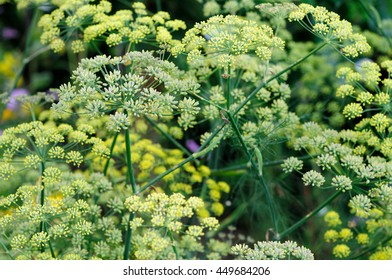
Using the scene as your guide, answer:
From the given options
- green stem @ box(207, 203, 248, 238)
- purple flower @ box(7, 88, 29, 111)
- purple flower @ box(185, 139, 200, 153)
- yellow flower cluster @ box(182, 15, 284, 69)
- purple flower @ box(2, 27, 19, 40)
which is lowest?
green stem @ box(207, 203, 248, 238)

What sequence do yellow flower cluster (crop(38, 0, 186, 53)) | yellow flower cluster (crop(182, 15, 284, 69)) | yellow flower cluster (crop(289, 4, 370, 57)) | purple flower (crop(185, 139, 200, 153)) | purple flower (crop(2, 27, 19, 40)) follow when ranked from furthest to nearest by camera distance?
purple flower (crop(2, 27, 19, 40)) → purple flower (crop(185, 139, 200, 153)) → yellow flower cluster (crop(38, 0, 186, 53)) → yellow flower cluster (crop(289, 4, 370, 57)) → yellow flower cluster (crop(182, 15, 284, 69))

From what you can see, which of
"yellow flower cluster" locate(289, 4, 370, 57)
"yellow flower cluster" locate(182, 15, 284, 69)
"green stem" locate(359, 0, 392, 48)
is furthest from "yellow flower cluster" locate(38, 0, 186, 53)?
"green stem" locate(359, 0, 392, 48)

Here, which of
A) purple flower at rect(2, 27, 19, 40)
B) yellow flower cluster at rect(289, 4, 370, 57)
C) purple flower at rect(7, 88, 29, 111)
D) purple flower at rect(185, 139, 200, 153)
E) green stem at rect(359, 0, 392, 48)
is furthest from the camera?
purple flower at rect(2, 27, 19, 40)

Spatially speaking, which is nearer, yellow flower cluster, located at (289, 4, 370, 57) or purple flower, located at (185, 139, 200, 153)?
yellow flower cluster, located at (289, 4, 370, 57)

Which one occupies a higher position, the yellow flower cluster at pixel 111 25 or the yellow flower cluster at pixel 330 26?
the yellow flower cluster at pixel 111 25

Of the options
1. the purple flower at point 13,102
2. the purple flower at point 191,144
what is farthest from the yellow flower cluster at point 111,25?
the purple flower at point 191,144

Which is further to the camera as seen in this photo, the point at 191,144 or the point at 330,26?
the point at 191,144

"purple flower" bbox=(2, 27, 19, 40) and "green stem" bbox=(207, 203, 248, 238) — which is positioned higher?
"purple flower" bbox=(2, 27, 19, 40)

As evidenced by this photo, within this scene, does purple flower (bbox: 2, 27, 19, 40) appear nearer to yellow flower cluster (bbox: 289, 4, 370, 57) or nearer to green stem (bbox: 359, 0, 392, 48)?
green stem (bbox: 359, 0, 392, 48)

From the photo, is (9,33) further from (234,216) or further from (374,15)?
(374,15)

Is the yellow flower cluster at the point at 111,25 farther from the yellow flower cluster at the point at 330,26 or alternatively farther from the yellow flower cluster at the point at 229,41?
the yellow flower cluster at the point at 330,26

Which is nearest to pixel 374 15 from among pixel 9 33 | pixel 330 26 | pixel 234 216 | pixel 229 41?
pixel 330 26
